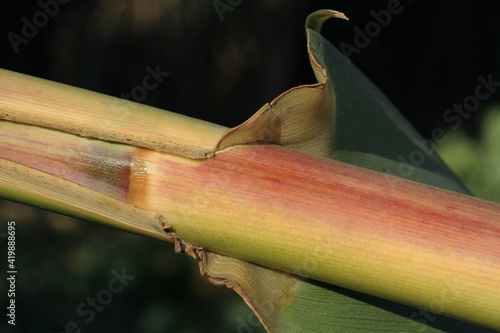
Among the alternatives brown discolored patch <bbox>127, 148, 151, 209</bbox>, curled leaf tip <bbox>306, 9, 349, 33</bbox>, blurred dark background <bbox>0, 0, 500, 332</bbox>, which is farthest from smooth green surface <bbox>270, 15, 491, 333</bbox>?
blurred dark background <bbox>0, 0, 500, 332</bbox>

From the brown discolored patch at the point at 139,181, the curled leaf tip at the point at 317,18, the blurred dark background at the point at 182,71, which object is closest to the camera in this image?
the brown discolored patch at the point at 139,181

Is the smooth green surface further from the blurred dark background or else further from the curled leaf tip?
the blurred dark background

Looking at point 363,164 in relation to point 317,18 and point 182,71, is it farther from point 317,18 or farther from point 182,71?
point 182,71

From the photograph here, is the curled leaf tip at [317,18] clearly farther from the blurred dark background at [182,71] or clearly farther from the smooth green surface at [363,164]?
the blurred dark background at [182,71]

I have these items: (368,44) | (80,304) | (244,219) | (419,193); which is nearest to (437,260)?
(419,193)

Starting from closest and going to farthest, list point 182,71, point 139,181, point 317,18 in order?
point 139,181 < point 317,18 < point 182,71

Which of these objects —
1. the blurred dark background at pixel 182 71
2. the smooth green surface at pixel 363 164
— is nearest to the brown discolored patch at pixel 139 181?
the smooth green surface at pixel 363 164

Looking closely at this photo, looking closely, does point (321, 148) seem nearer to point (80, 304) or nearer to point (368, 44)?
point (80, 304)

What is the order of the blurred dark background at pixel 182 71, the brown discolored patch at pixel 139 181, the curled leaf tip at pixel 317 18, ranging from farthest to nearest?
the blurred dark background at pixel 182 71
the curled leaf tip at pixel 317 18
the brown discolored patch at pixel 139 181

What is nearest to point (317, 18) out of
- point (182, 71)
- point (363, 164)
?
point (363, 164)
